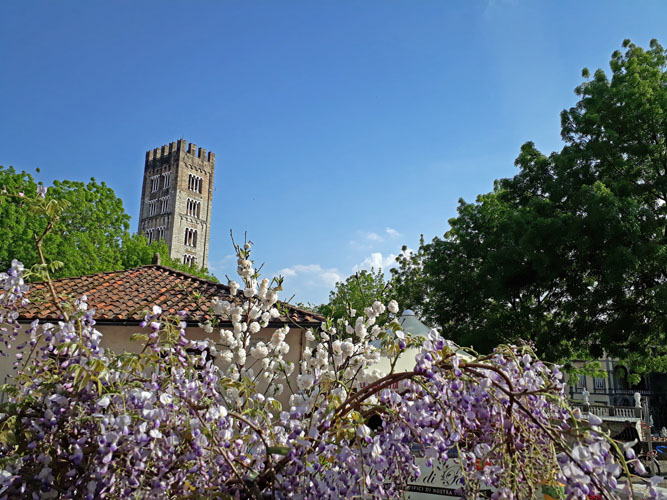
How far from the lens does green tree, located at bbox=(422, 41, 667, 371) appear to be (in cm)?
1376

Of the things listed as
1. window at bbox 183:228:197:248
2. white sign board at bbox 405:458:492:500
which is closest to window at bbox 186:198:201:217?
window at bbox 183:228:197:248

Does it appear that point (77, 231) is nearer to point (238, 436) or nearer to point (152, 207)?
point (238, 436)

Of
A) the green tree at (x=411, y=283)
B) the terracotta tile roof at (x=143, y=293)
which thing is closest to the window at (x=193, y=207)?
the green tree at (x=411, y=283)

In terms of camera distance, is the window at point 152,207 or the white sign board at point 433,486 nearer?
the white sign board at point 433,486

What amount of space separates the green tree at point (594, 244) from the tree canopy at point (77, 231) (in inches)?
706

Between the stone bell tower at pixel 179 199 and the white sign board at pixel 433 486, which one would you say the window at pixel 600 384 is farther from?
the stone bell tower at pixel 179 199

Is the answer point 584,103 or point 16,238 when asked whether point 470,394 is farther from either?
point 16,238

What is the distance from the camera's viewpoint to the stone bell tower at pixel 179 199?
7256cm

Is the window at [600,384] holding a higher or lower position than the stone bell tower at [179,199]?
lower

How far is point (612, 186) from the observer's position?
1461 centimetres

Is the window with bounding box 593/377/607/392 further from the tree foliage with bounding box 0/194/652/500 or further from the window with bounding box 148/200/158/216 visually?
the window with bounding box 148/200/158/216

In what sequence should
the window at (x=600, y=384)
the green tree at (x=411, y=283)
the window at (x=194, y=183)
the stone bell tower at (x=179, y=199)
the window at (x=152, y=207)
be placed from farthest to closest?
the window at (x=152, y=207), the window at (x=194, y=183), the stone bell tower at (x=179, y=199), the window at (x=600, y=384), the green tree at (x=411, y=283)

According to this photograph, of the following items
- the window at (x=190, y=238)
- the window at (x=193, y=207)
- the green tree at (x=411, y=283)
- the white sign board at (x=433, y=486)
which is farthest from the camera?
the window at (x=193, y=207)

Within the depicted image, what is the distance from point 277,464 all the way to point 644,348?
1691 centimetres
